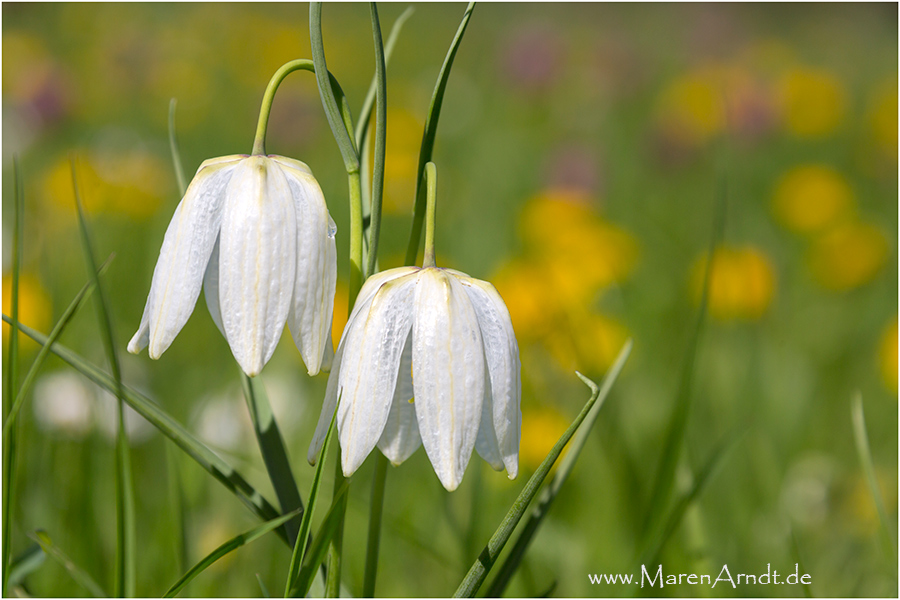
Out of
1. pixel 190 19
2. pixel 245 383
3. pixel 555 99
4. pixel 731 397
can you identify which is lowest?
pixel 731 397

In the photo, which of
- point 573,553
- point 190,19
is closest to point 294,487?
point 573,553

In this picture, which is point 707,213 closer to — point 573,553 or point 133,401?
point 573,553

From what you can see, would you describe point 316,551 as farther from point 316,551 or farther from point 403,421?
point 403,421

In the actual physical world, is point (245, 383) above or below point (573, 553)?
above

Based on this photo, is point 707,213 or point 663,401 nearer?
point 663,401

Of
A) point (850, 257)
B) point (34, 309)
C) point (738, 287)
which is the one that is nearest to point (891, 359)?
point (738, 287)
